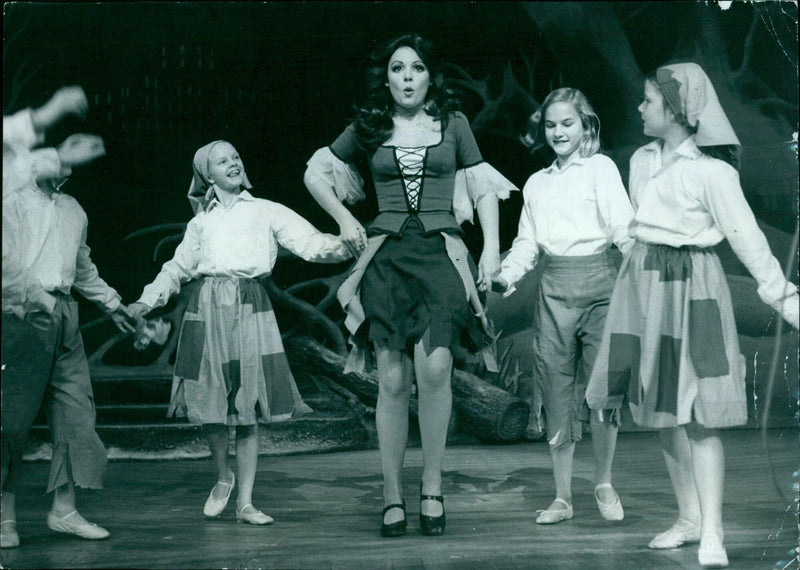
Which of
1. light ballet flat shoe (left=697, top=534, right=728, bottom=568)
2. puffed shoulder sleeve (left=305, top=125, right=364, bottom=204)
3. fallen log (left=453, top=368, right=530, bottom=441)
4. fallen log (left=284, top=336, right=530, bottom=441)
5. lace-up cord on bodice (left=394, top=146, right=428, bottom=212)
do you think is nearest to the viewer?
light ballet flat shoe (left=697, top=534, right=728, bottom=568)

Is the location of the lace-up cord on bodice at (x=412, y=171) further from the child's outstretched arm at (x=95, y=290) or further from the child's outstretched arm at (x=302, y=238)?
the child's outstretched arm at (x=95, y=290)

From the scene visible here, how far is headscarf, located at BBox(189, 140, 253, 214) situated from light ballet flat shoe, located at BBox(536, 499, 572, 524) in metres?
1.70

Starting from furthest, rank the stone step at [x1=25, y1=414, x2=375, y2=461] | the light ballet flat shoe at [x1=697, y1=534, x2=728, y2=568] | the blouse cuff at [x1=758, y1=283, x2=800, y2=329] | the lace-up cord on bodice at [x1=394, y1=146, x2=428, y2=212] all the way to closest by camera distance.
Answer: the stone step at [x1=25, y1=414, x2=375, y2=461]
the lace-up cord on bodice at [x1=394, y1=146, x2=428, y2=212]
the light ballet flat shoe at [x1=697, y1=534, x2=728, y2=568]
the blouse cuff at [x1=758, y1=283, x2=800, y2=329]

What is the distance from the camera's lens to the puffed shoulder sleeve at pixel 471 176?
378 centimetres

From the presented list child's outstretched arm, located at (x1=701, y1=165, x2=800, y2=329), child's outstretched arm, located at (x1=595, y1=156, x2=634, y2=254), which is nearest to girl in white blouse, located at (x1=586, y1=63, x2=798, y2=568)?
child's outstretched arm, located at (x1=701, y1=165, x2=800, y2=329)

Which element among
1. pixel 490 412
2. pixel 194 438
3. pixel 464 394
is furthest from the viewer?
pixel 464 394

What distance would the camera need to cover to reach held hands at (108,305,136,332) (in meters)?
3.90

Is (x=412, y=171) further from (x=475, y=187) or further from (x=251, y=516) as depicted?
(x=251, y=516)

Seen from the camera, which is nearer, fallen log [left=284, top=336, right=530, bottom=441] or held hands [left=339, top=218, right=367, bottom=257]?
held hands [left=339, top=218, right=367, bottom=257]

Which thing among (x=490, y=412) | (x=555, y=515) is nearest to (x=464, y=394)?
(x=490, y=412)

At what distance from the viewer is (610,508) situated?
3.92 m

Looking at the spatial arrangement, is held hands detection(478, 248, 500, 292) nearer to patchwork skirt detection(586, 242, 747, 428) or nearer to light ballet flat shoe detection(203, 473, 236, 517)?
patchwork skirt detection(586, 242, 747, 428)

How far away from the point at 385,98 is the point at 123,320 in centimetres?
129

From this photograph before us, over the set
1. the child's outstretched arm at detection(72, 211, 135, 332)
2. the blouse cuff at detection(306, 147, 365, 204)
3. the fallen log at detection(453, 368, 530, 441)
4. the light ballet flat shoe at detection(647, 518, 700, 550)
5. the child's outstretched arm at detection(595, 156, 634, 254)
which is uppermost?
the blouse cuff at detection(306, 147, 365, 204)
